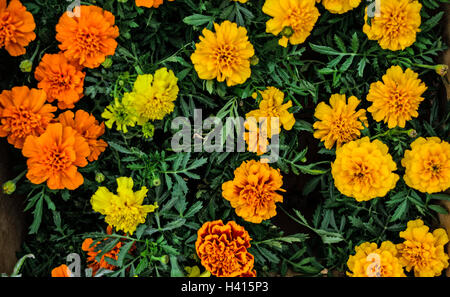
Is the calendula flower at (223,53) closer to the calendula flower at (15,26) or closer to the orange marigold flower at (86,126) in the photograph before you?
the orange marigold flower at (86,126)

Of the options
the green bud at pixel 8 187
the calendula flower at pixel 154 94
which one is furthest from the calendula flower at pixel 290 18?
the green bud at pixel 8 187

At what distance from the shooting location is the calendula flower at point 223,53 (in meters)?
1.18

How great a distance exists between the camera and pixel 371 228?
4.45 feet

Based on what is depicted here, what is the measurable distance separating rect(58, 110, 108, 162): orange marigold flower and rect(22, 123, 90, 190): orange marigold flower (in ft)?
0.19

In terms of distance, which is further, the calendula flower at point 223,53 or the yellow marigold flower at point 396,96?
the yellow marigold flower at point 396,96

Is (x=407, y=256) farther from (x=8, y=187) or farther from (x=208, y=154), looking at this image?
(x=8, y=187)

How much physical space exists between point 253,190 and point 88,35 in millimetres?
623

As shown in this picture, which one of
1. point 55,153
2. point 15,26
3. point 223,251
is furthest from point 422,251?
point 15,26

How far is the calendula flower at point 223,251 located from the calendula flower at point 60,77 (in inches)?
21.5

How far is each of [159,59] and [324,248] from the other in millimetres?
838

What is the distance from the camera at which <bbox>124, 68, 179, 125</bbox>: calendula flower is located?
1169mm

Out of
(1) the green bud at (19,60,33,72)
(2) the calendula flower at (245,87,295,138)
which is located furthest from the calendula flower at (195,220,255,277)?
(1) the green bud at (19,60,33,72)
